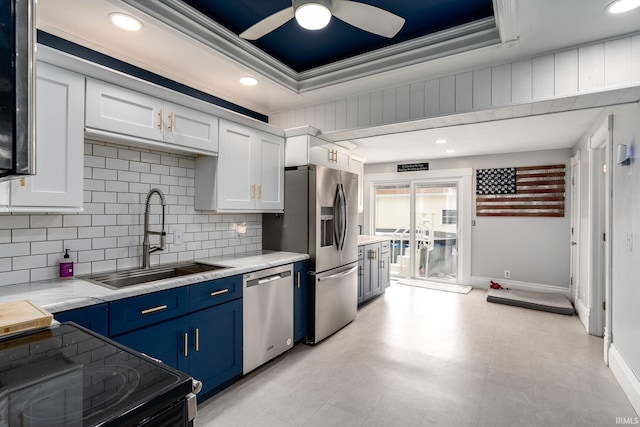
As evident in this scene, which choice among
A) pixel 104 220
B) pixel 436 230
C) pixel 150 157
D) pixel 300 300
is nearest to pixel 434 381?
pixel 300 300

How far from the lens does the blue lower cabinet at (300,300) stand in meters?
3.02

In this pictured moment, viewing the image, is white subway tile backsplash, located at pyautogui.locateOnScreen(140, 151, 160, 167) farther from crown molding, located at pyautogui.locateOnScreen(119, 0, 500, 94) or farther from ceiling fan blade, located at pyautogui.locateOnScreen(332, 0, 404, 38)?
ceiling fan blade, located at pyautogui.locateOnScreen(332, 0, 404, 38)

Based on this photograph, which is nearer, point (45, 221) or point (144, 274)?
point (45, 221)

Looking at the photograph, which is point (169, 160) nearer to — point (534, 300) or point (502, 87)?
point (502, 87)

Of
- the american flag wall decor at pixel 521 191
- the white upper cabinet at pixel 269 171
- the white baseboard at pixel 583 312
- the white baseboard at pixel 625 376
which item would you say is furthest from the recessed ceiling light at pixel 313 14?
the american flag wall decor at pixel 521 191

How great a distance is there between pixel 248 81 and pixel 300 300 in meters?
2.07

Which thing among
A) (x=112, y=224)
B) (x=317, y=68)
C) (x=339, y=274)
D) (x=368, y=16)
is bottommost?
(x=339, y=274)

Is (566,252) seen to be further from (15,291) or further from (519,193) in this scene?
(15,291)

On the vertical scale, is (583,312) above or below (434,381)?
above

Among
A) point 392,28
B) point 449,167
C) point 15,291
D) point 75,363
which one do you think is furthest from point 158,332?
point 449,167

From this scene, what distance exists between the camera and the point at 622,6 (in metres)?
1.78

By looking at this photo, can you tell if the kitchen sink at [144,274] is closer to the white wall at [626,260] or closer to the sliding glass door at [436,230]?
the white wall at [626,260]

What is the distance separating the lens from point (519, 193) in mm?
5184

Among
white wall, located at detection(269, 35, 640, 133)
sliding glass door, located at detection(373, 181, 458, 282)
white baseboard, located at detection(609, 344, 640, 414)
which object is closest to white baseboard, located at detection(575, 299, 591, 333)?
white baseboard, located at detection(609, 344, 640, 414)
